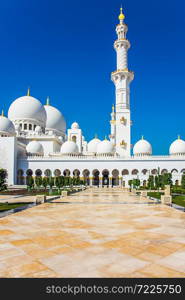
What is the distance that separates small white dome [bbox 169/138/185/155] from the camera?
42.9 m

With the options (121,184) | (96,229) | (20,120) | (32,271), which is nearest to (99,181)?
(121,184)

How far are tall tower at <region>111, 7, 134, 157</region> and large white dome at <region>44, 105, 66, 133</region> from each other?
15.2m

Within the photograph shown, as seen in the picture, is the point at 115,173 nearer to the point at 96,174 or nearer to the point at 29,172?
the point at 96,174

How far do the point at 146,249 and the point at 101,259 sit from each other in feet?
3.70

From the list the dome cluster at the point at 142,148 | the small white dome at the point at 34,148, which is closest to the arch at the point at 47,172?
the small white dome at the point at 34,148

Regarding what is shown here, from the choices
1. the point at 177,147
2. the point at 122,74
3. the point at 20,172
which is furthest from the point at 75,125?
the point at 177,147

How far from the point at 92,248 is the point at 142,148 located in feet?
133

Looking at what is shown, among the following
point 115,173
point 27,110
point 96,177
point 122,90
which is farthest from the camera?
point 27,110

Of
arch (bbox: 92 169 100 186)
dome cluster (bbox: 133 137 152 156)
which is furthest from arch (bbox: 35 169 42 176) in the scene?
dome cluster (bbox: 133 137 152 156)

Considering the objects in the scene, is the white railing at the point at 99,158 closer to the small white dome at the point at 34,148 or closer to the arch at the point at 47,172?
the small white dome at the point at 34,148

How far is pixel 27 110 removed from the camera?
47344mm

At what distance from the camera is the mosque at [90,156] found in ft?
137

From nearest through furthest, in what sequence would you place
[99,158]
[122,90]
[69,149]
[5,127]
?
[99,158] → [5,127] → [122,90] → [69,149]

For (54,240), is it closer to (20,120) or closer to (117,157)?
(117,157)
